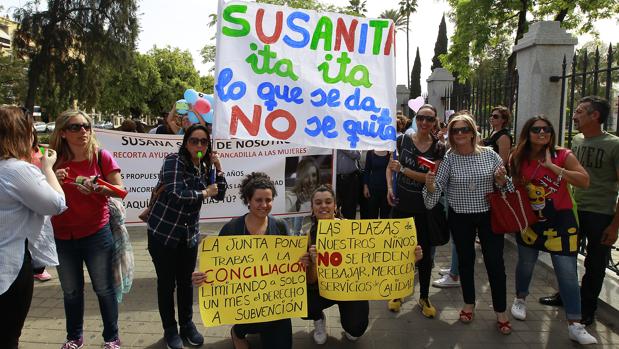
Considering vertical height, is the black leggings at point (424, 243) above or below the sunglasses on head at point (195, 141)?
below

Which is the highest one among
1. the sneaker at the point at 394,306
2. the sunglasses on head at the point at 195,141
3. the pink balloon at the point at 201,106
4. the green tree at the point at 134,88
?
the green tree at the point at 134,88

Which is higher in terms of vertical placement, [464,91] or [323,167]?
[464,91]

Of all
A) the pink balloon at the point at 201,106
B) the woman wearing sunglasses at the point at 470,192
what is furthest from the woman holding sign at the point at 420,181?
the pink balloon at the point at 201,106

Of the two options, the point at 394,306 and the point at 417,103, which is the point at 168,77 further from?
the point at 394,306

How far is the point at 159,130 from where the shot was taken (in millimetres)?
6410

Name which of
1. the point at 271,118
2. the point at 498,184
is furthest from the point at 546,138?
the point at 271,118

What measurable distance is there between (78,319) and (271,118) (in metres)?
2.07

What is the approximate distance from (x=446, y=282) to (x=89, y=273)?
3.47 m

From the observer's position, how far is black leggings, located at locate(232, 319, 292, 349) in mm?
3104

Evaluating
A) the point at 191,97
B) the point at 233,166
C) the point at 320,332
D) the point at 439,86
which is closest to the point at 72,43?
the point at 439,86

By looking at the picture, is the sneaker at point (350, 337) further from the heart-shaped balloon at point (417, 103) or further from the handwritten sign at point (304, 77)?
the heart-shaped balloon at point (417, 103)

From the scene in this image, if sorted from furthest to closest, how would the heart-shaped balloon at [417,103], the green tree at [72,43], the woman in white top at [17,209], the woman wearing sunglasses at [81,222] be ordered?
the green tree at [72,43] → the heart-shaped balloon at [417,103] → the woman wearing sunglasses at [81,222] → the woman in white top at [17,209]

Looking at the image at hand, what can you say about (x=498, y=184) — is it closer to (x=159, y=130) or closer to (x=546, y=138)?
(x=546, y=138)

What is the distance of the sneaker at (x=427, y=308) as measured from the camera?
3982mm
